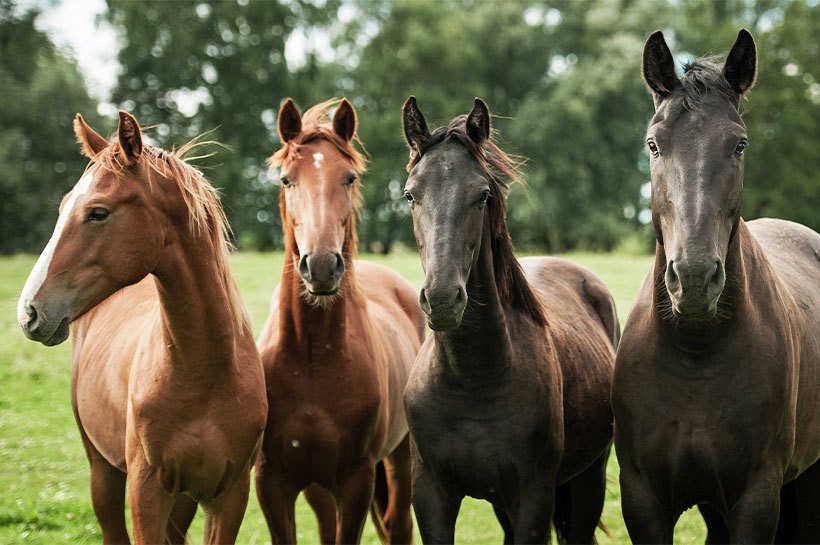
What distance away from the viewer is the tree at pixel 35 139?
26094 millimetres

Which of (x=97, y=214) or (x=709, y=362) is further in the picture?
(x=97, y=214)

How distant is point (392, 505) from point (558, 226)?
2901cm

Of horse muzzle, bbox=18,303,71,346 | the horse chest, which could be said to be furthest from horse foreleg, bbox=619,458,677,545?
A: horse muzzle, bbox=18,303,71,346

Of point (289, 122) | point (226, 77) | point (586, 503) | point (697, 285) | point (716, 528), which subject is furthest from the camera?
point (226, 77)

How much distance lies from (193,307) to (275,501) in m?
1.29

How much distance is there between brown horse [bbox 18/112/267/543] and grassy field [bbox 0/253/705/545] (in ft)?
2.47

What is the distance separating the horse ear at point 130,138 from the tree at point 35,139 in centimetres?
2239

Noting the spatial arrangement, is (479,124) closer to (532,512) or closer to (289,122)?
(289,122)

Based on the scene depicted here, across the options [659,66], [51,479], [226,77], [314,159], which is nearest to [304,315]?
[314,159]

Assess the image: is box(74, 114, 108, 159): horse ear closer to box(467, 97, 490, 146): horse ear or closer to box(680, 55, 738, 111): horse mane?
box(467, 97, 490, 146): horse ear

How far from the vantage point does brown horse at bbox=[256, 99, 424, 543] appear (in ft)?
15.5

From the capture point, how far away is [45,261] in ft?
12.0

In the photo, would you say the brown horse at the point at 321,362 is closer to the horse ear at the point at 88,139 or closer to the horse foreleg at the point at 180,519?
the horse foreleg at the point at 180,519

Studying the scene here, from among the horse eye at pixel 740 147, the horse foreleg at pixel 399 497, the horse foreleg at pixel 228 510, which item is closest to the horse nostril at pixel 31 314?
the horse foreleg at pixel 228 510
